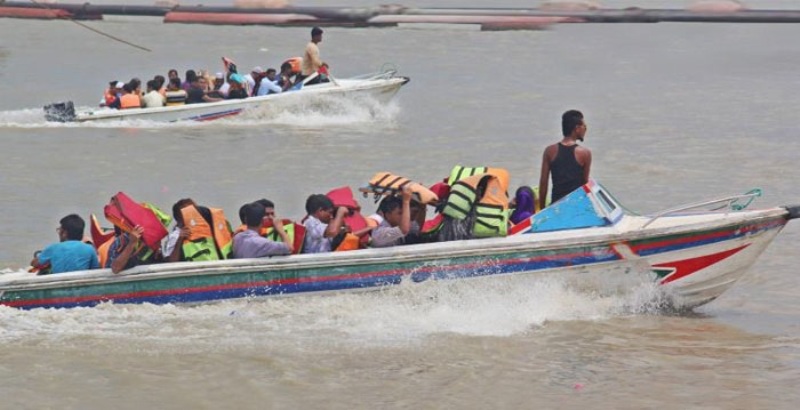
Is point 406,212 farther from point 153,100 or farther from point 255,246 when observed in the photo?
point 153,100

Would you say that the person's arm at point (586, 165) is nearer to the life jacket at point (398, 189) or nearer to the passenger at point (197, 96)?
the life jacket at point (398, 189)

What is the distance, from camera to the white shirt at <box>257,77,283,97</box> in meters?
21.2

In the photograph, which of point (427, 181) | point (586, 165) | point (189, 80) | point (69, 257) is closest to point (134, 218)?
point (69, 257)

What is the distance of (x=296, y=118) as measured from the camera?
21.2 m

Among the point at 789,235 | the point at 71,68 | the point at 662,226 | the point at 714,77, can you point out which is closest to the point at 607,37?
the point at 714,77

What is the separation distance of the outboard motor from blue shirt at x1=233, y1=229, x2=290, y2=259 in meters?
11.0

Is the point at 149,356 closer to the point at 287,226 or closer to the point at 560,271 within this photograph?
the point at 287,226

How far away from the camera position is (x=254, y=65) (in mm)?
30922

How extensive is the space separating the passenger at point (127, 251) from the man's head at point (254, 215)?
70 cm

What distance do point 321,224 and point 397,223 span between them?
0.53 meters

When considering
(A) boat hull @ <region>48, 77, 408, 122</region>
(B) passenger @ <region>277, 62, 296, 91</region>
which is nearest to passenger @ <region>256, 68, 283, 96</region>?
(B) passenger @ <region>277, 62, 296, 91</region>

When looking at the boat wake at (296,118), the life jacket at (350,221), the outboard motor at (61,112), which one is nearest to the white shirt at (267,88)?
the boat wake at (296,118)

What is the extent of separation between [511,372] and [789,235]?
529cm

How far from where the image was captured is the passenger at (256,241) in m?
9.80
